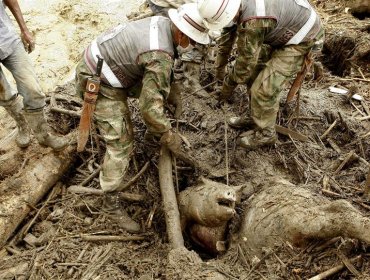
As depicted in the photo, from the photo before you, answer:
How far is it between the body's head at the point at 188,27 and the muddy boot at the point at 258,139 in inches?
57.0

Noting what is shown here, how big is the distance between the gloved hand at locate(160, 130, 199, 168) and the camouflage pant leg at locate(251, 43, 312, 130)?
34.0 inches

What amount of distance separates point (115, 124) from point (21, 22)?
161 centimetres

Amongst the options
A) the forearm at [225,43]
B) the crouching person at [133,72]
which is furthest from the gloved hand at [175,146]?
the forearm at [225,43]

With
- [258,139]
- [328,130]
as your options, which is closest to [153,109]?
[258,139]

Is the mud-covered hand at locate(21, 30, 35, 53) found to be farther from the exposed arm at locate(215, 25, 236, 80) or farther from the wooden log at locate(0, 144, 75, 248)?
the exposed arm at locate(215, 25, 236, 80)

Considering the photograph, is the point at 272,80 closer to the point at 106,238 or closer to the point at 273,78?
the point at 273,78

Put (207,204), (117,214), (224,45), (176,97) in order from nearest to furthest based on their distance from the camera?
(207,204) < (117,214) < (176,97) < (224,45)

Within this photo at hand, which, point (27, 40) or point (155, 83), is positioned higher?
point (27, 40)

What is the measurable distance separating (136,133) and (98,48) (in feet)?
4.41

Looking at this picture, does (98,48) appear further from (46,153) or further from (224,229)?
(224,229)

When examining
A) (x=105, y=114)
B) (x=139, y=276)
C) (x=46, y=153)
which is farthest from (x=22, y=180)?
(x=139, y=276)

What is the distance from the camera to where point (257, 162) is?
437 cm

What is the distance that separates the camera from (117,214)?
4012 millimetres

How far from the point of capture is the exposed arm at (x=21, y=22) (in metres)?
4.09
